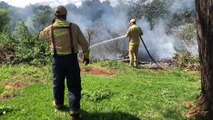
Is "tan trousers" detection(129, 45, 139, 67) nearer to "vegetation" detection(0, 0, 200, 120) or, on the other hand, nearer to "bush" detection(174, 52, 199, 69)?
"vegetation" detection(0, 0, 200, 120)

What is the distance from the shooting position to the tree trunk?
6.93 meters

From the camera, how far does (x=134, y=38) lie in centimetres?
1578

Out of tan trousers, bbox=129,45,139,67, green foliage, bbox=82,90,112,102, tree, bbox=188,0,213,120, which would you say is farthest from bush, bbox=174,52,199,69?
tree, bbox=188,0,213,120

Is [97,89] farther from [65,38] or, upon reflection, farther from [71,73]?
[65,38]

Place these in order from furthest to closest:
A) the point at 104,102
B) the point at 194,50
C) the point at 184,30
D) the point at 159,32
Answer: the point at 159,32, the point at 184,30, the point at 194,50, the point at 104,102

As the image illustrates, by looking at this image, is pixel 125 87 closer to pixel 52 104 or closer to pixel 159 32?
pixel 52 104

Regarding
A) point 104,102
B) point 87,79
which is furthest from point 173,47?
point 104,102

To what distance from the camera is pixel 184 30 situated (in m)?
24.3

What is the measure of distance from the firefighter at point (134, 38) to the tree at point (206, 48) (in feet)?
27.1

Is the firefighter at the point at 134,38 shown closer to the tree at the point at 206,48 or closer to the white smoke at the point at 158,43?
the white smoke at the point at 158,43

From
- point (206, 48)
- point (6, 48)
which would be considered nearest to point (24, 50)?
point (6, 48)

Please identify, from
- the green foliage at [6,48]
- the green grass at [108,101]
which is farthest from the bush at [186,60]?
the green grass at [108,101]

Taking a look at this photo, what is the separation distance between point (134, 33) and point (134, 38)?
8.1 inches

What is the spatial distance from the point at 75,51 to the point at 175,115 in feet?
6.78
